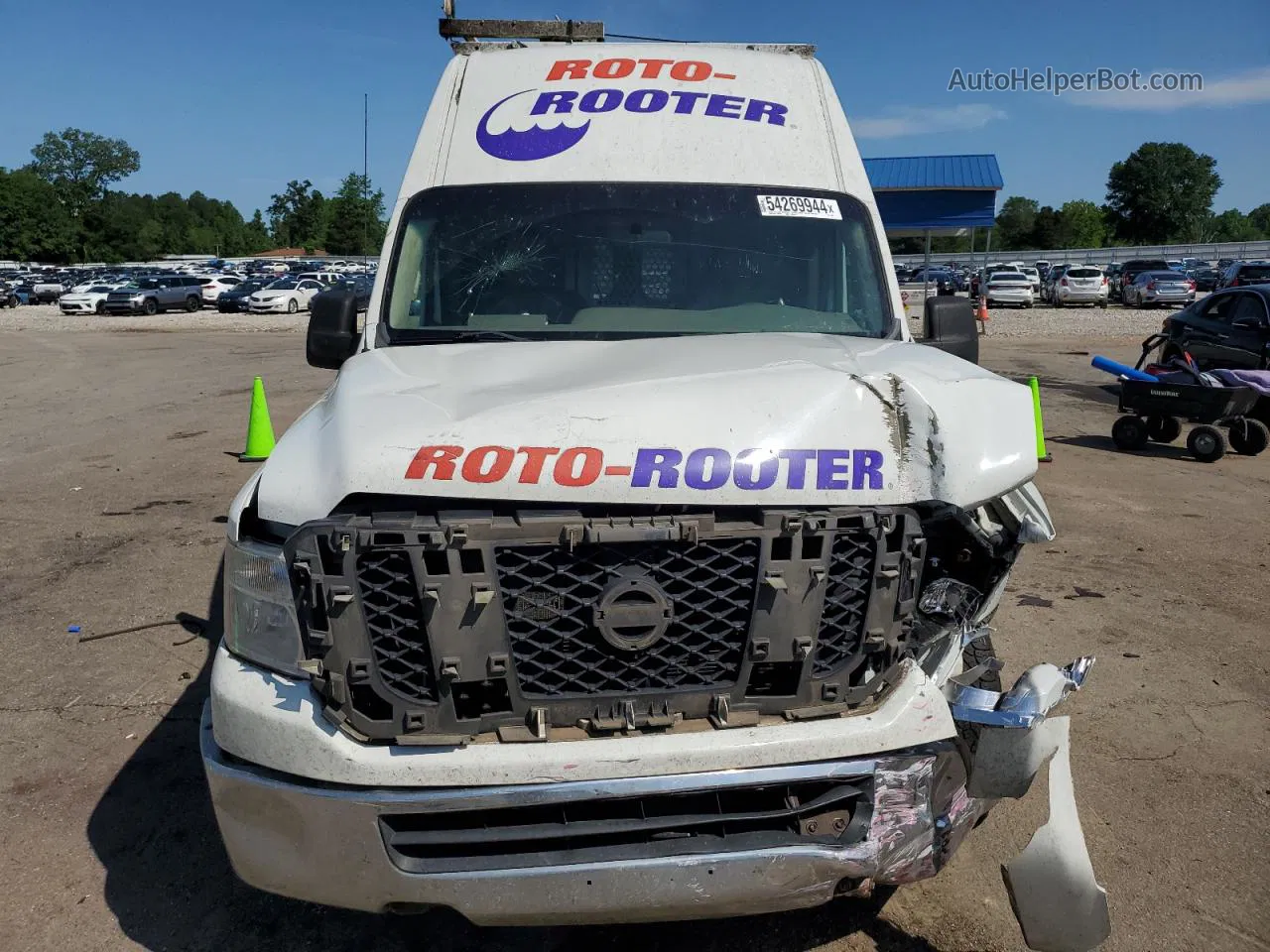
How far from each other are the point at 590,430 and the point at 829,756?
0.99 meters

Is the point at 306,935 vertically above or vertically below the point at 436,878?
below

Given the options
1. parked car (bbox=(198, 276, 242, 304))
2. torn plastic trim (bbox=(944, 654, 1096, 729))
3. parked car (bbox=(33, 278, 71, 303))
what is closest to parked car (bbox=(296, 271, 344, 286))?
parked car (bbox=(198, 276, 242, 304))

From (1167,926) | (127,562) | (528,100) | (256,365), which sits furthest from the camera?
(256,365)

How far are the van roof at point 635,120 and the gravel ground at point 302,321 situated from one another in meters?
Answer: 23.8

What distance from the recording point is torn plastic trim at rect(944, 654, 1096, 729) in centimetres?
254

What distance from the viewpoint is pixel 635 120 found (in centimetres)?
455

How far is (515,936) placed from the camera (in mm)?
3148

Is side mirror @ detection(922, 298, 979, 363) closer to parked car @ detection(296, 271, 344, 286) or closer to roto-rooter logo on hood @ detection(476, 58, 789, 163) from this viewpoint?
roto-rooter logo on hood @ detection(476, 58, 789, 163)

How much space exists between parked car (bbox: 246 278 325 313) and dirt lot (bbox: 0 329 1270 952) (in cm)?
3256

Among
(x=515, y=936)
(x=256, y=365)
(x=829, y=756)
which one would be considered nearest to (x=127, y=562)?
(x=515, y=936)

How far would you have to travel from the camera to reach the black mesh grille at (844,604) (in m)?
2.57

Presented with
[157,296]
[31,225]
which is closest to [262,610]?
[157,296]

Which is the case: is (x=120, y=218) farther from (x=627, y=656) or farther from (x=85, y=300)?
(x=627, y=656)

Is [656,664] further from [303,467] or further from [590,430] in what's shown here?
[303,467]
